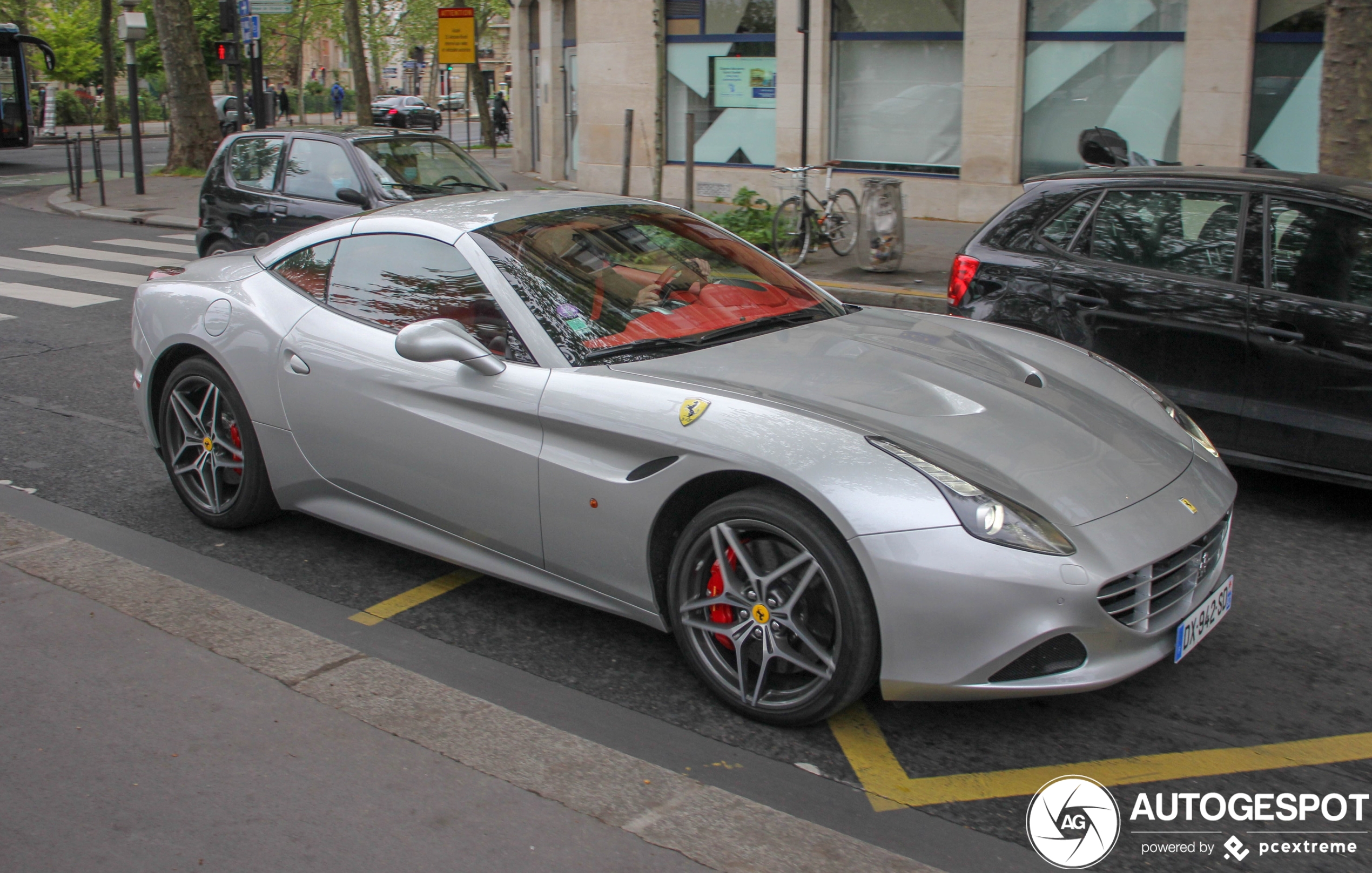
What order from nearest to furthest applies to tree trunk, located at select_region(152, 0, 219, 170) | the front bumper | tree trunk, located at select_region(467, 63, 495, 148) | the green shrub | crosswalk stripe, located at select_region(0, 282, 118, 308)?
the front bumper → crosswalk stripe, located at select_region(0, 282, 118, 308) → the green shrub → tree trunk, located at select_region(152, 0, 219, 170) → tree trunk, located at select_region(467, 63, 495, 148)

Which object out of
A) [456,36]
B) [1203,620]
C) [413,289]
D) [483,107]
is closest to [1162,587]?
[1203,620]

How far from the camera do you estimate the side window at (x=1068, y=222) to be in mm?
5863

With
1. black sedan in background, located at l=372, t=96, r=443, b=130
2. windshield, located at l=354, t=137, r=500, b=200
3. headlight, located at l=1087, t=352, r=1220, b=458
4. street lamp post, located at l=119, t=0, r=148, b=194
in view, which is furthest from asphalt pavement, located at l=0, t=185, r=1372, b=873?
black sedan in background, located at l=372, t=96, r=443, b=130

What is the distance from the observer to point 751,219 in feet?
44.4

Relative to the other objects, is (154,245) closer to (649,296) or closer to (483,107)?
(649,296)

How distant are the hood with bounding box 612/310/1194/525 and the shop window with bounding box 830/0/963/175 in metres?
13.3

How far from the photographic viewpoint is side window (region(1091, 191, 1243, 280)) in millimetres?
5398

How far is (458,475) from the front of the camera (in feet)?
13.1

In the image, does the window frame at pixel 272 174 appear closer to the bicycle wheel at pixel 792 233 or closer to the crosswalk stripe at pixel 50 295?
the crosswalk stripe at pixel 50 295

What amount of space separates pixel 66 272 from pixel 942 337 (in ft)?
39.2

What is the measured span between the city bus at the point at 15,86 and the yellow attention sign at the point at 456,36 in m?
10.8

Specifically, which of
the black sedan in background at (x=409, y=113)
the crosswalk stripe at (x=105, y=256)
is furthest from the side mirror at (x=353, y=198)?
the black sedan in background at (x=409, y=113)

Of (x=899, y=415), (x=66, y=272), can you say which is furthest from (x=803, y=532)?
(x=66, y=272)
